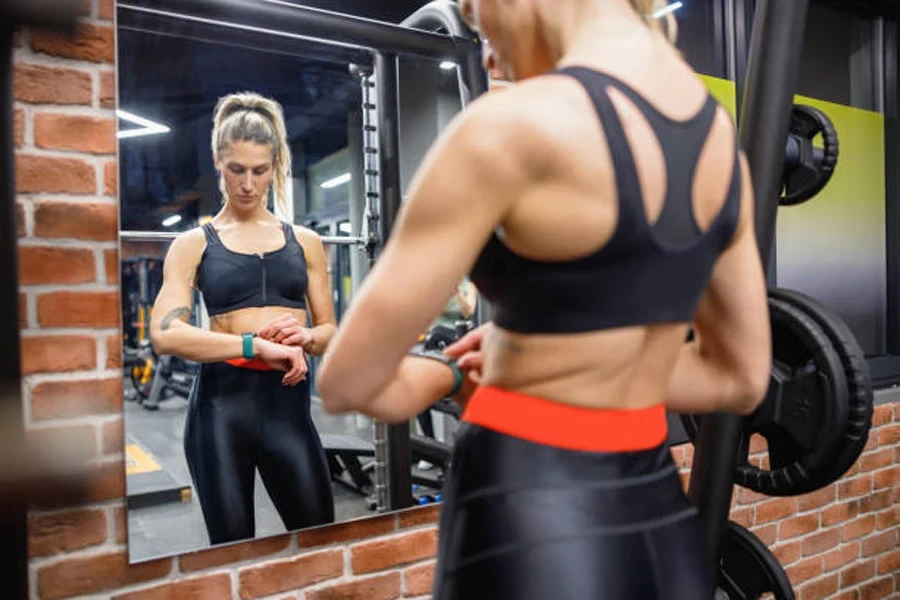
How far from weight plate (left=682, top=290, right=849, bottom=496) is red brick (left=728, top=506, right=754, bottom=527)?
1.16m

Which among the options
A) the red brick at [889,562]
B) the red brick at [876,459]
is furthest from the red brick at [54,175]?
the red brick at [889,562]

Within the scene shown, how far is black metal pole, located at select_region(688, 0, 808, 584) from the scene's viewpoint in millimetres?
1295

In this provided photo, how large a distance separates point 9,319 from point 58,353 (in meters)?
1.08

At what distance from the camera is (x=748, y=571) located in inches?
60.4

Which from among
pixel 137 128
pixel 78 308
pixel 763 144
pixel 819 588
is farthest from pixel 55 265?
pixel 819 588

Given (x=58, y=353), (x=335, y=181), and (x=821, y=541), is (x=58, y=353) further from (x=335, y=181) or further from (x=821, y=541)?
(x=821, y=541)

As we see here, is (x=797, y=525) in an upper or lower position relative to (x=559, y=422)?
lower

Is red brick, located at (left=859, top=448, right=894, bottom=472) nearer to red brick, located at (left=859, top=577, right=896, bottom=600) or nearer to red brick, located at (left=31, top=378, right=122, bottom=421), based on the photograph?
red brick, located at (left=859, top=577, right=896, bottom=600)

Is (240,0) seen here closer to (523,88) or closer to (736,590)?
(523,88)

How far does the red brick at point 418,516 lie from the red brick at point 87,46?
1.17m

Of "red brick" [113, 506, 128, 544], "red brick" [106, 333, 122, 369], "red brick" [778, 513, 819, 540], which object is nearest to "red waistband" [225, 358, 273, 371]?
"red brick" [106, 333, 122, 369]

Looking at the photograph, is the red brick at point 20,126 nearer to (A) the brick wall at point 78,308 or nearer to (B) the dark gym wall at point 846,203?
(A) the brick wall at point 78,308

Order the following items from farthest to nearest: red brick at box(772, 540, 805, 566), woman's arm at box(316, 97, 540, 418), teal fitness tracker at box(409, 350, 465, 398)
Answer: red brick at box(772, 540, 805, 566)
teal fitness tracker at box(409, 350, 465, 398)
woman's arm at box(316, 97, 540, 418)

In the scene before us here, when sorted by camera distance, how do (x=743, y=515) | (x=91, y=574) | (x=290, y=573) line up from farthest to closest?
1. (x=743, y=515)
2. (x=290, y=573)
3. (x=91, y=574)
